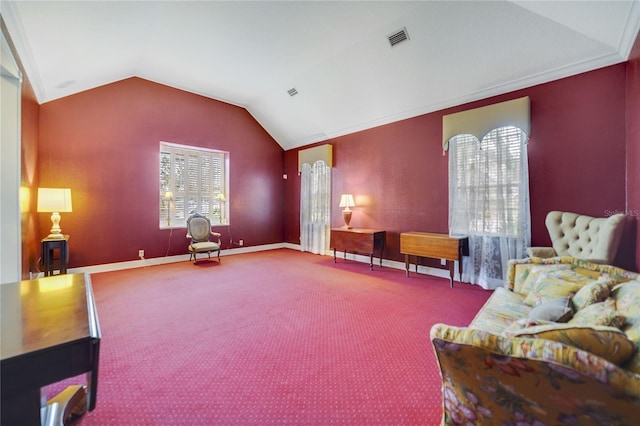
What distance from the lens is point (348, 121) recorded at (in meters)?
5.31

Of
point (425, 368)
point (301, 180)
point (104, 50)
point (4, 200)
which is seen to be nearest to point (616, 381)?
point (425, 368)

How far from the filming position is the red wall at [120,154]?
4188mm

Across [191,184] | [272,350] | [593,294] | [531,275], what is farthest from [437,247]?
[191,184]

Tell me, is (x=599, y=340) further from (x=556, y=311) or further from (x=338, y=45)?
(x=338, y=45)

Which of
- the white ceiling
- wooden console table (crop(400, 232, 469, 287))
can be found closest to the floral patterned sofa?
wooden console table (crop(400, 232, 469, 287))

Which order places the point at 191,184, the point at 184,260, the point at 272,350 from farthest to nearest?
the point at 191,184, the point at 184,260, the point at 272,350

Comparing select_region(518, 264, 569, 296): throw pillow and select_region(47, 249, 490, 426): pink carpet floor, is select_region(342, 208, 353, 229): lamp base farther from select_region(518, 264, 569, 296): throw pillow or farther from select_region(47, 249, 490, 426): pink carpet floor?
select_region(518, 264, 569, 296): throw pillow

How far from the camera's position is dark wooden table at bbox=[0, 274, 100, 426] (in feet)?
2.49

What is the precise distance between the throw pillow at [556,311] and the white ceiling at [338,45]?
2.45m

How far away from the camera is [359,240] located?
4867 mm

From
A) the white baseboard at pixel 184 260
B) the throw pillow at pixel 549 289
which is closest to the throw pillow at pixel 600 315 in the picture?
the throw pillow at pixel 549 289

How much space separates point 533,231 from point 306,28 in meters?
3.82

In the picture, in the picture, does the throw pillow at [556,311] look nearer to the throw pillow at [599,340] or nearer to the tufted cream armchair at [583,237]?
the throw pillow at [599,340]

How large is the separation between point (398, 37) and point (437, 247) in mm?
2815
